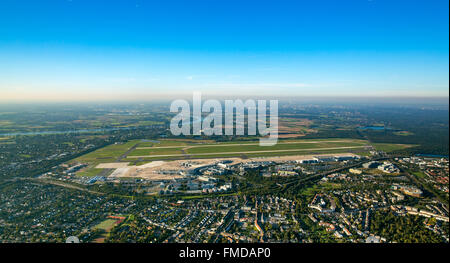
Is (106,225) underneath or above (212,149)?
underneath

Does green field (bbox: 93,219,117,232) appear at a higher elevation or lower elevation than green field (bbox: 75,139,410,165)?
lower

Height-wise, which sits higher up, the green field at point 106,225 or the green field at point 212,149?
the green field at point 212,149

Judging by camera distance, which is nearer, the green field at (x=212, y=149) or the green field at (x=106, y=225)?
the green field at (x=106, y=225)

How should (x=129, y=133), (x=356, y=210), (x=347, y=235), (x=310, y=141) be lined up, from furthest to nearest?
1. (x=129, y=133)
2. (x=310, y=141)
3. (x=356, y=210)
4. (x=347, y=235)

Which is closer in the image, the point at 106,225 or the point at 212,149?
the point at 106,225

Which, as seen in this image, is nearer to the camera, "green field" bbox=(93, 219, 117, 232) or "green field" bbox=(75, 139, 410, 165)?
"green field" bbox=(93, 219, 117, 232)
